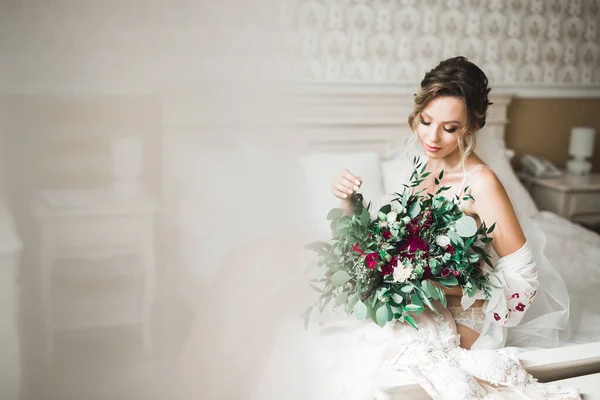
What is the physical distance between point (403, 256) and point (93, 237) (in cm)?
55

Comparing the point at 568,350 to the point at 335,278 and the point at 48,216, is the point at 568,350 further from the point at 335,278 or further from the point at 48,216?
the point at 48,216

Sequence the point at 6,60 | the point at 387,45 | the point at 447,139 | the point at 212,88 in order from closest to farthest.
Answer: the point at 6,60 < the point at 212,88 < the point at 447,139 < the point at 387,45

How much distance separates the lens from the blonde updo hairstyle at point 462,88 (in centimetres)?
113

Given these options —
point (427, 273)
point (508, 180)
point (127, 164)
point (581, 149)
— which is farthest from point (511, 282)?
point (581, 149)

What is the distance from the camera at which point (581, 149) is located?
253 cm

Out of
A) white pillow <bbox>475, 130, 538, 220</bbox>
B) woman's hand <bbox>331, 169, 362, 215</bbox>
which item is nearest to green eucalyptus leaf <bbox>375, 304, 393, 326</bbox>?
woman's hand <bbox>331, 169, 362, 215</bbox>

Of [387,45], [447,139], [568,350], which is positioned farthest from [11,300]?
[387,45]

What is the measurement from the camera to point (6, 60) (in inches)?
31.8

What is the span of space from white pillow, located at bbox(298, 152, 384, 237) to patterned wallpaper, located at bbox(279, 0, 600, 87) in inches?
12.5

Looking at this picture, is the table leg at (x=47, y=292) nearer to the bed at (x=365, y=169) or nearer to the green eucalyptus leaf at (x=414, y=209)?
the bed at (x=365, y=169)

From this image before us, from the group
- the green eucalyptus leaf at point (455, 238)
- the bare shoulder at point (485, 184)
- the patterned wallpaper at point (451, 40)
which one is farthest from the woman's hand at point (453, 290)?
the patterned wallpaper at point (451, 40)

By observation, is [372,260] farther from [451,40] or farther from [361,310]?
[451,40]

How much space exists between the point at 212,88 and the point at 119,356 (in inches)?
19.6

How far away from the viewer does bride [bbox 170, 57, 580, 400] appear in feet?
3.33
